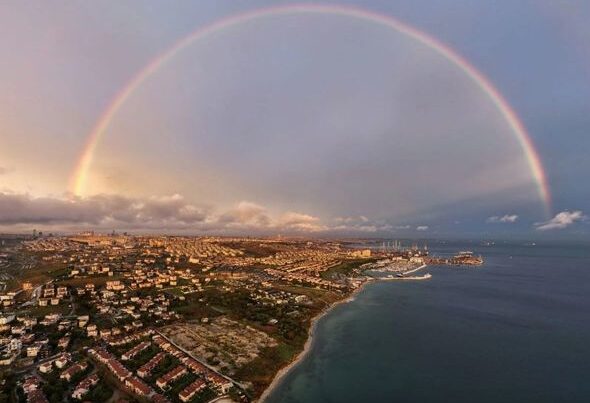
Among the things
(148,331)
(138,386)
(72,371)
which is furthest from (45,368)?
(148,331)

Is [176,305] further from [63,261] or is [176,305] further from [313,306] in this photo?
[63,261]

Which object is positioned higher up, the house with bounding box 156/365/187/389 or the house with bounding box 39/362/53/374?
the house with bounding box 156/365/187/389

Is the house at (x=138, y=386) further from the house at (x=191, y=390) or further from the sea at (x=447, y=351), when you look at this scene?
the sea at (x=447, y=351)

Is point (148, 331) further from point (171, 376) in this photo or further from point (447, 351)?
point (447, 351)

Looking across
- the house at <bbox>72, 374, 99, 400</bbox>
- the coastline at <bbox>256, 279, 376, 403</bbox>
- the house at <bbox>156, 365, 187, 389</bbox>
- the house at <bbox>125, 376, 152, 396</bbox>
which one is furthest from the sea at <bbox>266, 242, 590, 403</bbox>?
the house at <bbox>72, 374, 99, 400</bbox>

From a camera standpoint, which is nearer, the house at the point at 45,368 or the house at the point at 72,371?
the house at the point at 72,371

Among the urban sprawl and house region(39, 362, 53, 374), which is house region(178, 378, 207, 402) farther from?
house region(39, 362, 53, 374)

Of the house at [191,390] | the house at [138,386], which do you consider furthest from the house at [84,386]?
the house at [191,390]

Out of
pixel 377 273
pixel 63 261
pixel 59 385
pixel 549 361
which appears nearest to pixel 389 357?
pixel 549 361
